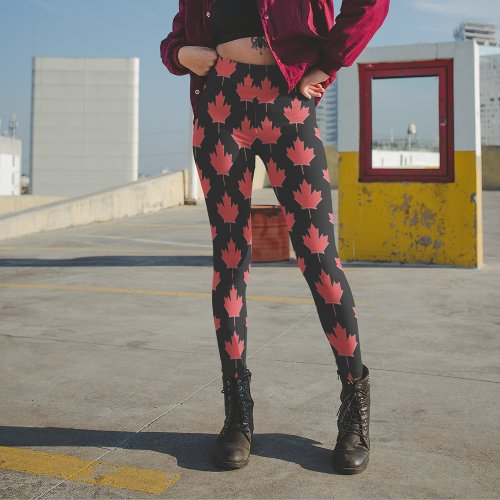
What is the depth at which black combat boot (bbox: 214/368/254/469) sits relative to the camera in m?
2.12

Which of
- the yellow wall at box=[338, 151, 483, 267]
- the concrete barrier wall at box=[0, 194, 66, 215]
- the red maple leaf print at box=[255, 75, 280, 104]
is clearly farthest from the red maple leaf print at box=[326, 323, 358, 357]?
the concrete barrier wall at box=[0, 194, 66, 215]

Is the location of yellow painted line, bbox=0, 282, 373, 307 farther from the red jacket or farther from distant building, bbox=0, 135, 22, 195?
distant building, bbox=0, 135, 22, 195

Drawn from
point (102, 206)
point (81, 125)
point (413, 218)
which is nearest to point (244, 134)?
point (413, 218)

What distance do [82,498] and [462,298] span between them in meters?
3.71

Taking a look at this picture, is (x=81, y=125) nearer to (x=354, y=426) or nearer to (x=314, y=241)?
(x=314, y=241)

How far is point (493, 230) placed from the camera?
10.3 metres

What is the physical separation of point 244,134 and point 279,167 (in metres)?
0.16

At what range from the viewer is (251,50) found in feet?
7.06

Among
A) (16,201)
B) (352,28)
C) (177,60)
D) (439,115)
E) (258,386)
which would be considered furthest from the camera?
(16,201)

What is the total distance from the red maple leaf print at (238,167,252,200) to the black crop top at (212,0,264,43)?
0.44 metres

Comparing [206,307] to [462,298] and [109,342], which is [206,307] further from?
[462,298]

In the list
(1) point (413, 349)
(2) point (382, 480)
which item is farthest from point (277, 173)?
(1) point (413, 349)

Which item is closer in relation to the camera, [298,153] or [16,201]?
[298,153]

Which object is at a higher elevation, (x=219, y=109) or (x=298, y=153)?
(x=219, y=109)
